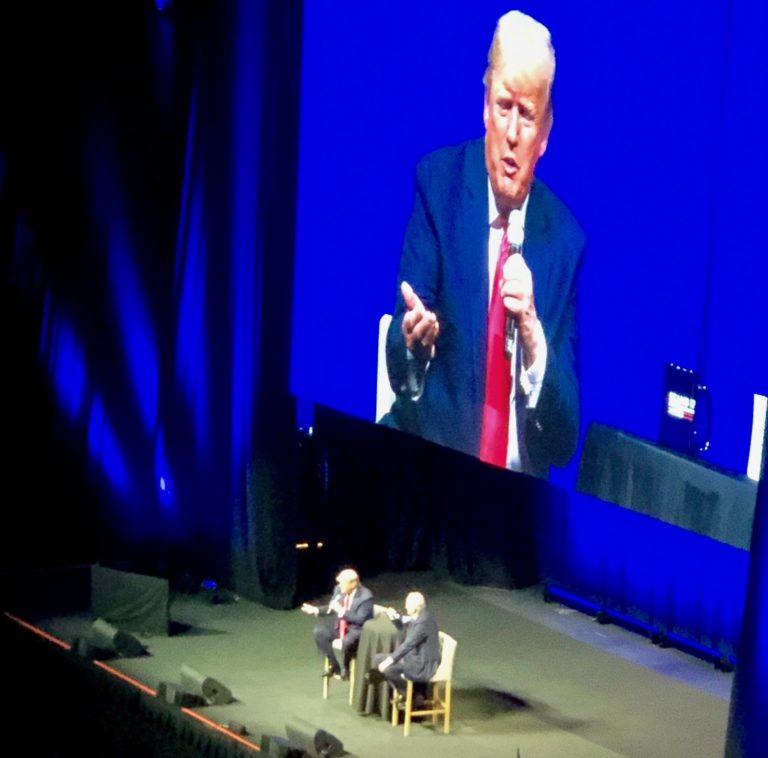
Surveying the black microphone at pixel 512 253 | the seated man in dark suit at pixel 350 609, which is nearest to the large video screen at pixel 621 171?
the black microphone at pixel 512 253

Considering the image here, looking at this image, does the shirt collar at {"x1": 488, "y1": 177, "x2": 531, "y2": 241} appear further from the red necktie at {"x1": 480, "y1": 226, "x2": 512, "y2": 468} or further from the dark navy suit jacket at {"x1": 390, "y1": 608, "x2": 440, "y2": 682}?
the dark navy suit jacket at {"x1": 390, "y1": 608, "x2": 440, "y2": 682}

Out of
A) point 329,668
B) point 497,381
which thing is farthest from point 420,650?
point 497,381

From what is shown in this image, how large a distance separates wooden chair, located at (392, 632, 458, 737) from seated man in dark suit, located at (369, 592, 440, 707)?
6cm

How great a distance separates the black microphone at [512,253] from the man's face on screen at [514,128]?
0.12 metres

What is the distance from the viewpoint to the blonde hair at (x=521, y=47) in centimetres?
1016

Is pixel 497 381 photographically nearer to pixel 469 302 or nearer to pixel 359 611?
pixel 469 302

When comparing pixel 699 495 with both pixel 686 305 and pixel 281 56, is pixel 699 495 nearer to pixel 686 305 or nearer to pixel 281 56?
pixel 686 305

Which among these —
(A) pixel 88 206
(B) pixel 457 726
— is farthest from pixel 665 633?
(A) pixel 88 206

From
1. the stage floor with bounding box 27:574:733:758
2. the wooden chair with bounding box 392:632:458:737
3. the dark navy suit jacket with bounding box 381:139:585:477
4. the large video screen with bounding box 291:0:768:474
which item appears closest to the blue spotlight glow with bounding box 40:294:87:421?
the stage floor with bounding box 27:574:733:758

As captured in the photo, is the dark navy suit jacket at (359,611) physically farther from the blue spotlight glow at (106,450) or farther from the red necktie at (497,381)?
the blue spotlight glow at (106,450)

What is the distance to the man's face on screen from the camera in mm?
10289

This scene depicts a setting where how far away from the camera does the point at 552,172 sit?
10.3 metres

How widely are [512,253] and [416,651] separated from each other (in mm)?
2247

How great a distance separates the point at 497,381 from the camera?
35.6 ft
